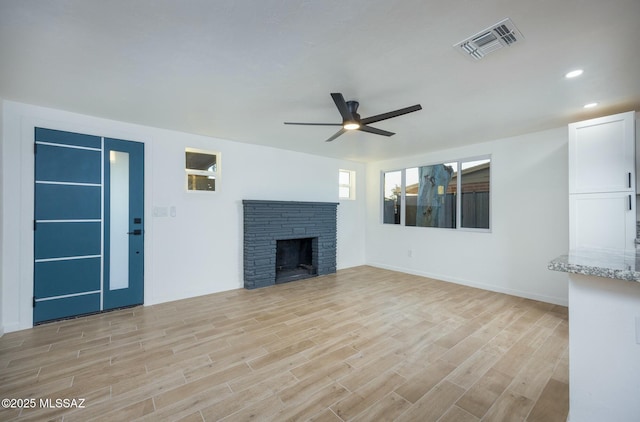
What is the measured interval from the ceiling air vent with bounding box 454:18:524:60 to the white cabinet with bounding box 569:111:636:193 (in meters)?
2.23

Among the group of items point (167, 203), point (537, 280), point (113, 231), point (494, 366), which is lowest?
point (494, 366)

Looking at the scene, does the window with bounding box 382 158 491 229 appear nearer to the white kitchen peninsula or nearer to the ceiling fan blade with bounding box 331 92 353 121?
the ceiling fan blade with bounding box 331 92 353 121

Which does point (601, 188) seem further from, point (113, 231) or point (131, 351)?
point (113, 231)

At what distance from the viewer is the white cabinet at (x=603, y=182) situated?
2.94 meters

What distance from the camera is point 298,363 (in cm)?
238

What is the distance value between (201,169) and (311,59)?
120 inches

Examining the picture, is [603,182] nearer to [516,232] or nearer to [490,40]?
[516,232]

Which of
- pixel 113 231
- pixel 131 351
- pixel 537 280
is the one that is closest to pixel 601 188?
pixel 537 280

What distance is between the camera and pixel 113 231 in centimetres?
362

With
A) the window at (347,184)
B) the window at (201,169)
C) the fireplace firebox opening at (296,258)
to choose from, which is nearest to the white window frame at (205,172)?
the window at (201,169)

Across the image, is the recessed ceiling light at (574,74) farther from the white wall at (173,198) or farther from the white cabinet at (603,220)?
the white wall at (173,198)

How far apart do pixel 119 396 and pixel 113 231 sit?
239 cm

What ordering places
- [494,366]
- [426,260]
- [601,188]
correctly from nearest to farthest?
[494,366] → [601,188] → [426,260]

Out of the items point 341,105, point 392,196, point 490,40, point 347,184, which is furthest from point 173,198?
point 392,196
